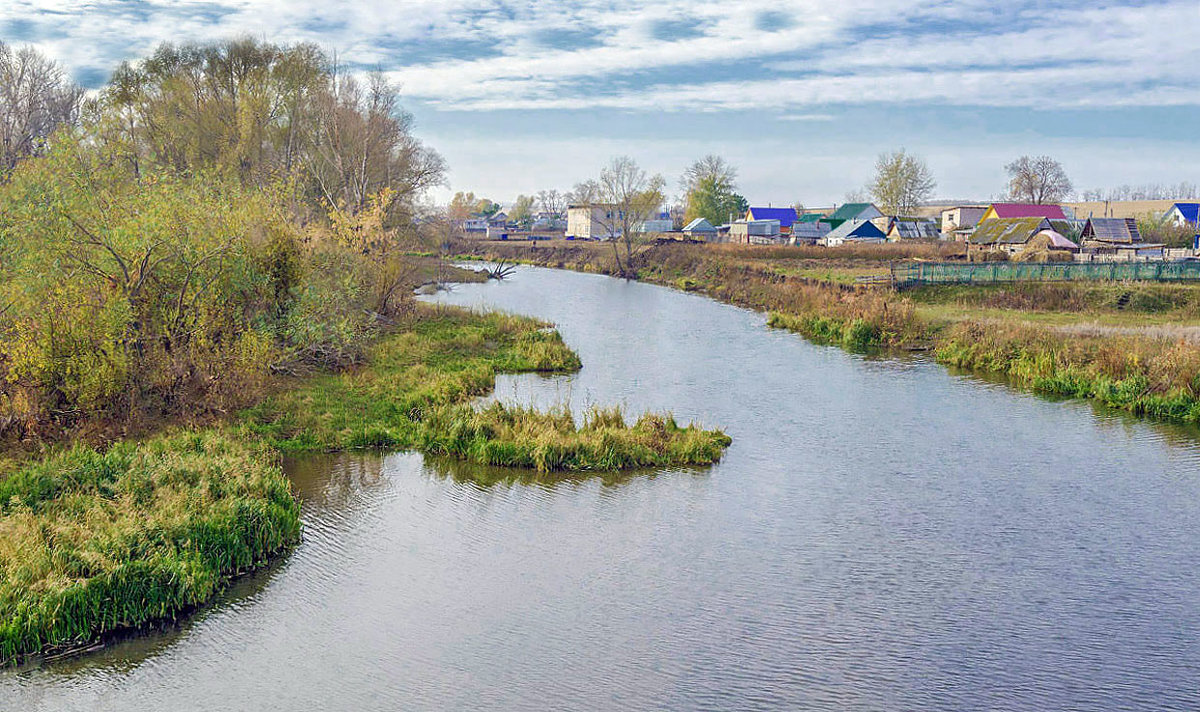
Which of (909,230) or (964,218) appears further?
(964,218)

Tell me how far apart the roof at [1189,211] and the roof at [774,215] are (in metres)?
40.7

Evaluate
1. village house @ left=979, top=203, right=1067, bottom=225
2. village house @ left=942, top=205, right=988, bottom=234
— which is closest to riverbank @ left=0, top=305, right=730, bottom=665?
village house @ left=979, top=203, right=1067, bottom=225

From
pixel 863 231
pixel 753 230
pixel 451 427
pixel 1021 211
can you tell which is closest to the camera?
pixel 451 427

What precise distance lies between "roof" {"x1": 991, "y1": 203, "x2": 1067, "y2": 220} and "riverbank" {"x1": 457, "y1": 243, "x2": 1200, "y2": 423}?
105 ft

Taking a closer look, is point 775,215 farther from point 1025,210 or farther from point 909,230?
point 1025,210

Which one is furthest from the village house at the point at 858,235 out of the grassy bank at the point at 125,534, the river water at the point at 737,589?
the grassy bank at the point at 125,534

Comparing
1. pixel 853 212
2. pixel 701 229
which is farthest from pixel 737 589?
pixel 701 229

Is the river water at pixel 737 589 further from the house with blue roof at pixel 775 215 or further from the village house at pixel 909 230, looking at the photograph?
the house with blue roof at pixel 775 215

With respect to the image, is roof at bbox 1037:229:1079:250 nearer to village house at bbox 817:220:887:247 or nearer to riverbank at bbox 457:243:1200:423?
riverbank at bbox 457:243:1200:423

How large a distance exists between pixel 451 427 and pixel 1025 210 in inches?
3365

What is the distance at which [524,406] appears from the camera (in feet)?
81.8

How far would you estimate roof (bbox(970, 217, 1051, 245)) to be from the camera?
66.9 metres

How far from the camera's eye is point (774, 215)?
381 ft

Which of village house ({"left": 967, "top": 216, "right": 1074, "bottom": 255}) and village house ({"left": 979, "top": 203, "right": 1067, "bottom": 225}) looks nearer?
village house ({"left": 967, "top": 216, "right": 1074, "bottom": 255})
